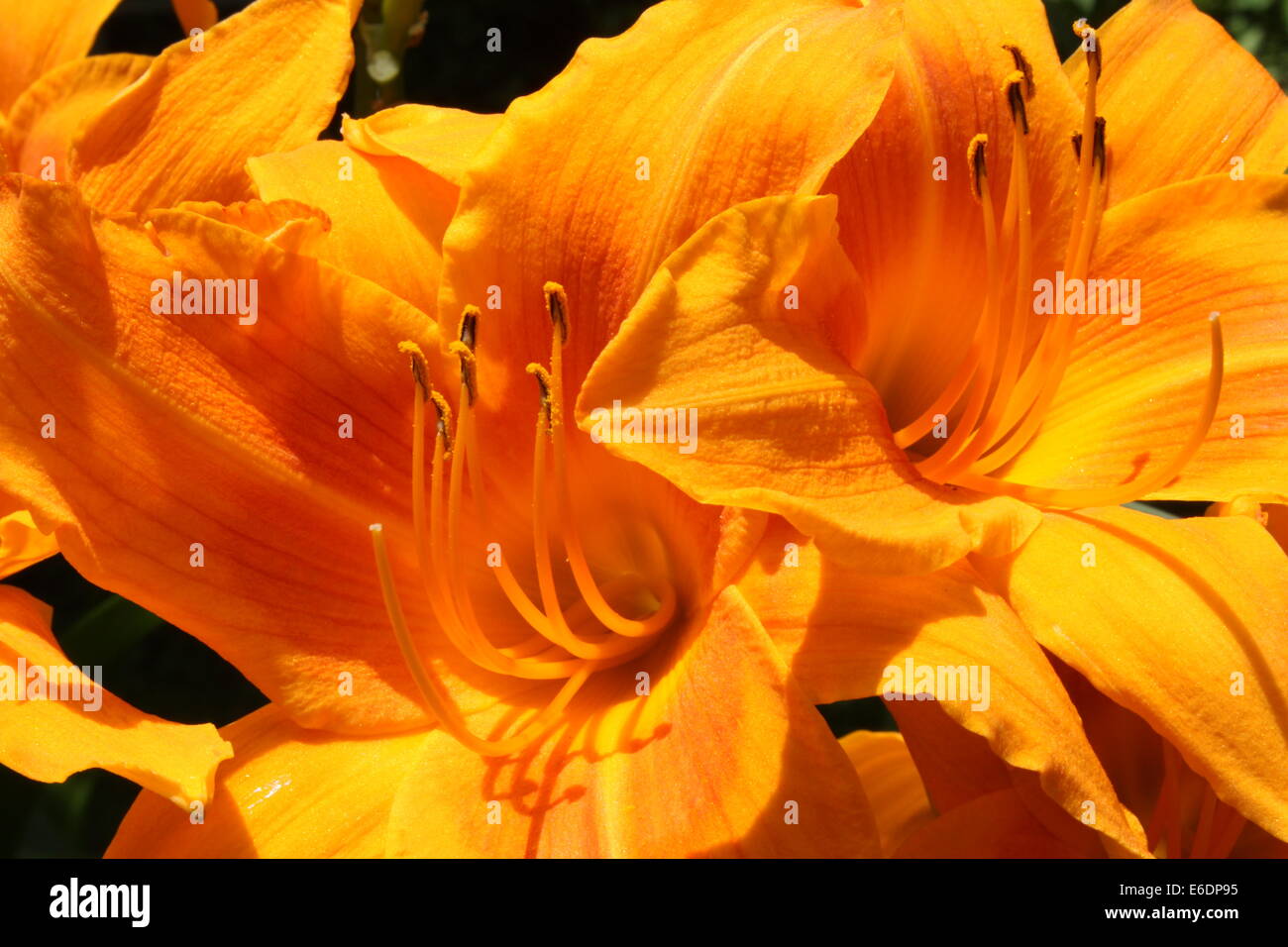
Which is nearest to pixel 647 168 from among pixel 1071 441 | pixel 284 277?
pixel 284 277

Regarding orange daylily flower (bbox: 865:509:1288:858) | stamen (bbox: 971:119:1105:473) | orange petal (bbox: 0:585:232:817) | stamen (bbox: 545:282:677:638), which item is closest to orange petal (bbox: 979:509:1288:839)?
orange daylily flower (bbox: 865:509:1288:858)

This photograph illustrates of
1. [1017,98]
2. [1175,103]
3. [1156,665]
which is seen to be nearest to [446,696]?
[1156,665]

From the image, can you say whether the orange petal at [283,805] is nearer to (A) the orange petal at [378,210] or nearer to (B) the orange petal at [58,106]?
(A) the orange petal at [378,210]

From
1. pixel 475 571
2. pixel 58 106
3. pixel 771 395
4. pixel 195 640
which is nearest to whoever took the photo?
pixel 771 395

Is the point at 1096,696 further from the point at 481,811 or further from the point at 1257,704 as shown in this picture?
the point at 481,811

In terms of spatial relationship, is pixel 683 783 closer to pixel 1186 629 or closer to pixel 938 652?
pixel 938 652

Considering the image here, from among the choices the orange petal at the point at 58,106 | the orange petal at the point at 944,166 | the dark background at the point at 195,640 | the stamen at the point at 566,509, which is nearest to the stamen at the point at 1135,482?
the orange petal at the point at 944,166
